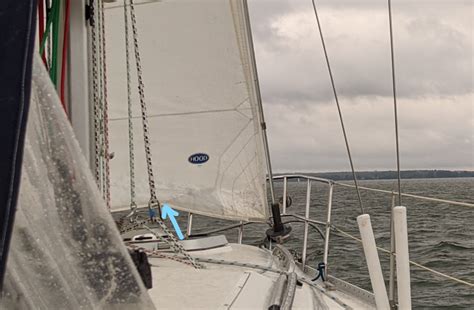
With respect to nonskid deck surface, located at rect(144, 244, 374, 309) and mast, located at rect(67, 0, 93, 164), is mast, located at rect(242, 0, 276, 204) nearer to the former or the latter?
nonskid deck surface, located at rect(144, 244, 374, 309)

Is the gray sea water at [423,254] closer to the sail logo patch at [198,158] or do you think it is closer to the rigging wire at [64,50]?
the sail logo patch at [198,158]

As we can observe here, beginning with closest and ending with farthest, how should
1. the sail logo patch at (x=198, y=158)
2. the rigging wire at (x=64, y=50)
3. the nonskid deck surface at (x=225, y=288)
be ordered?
the rigging wire at (x=64, y=50) → the nonskid deck surface at (x=225, y=288) → the sail logo patch at (x=198, y=158)

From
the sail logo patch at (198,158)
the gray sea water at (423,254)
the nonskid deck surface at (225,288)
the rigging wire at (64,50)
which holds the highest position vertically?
the rigging wire at (64,50)

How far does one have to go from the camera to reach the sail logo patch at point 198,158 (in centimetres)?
395

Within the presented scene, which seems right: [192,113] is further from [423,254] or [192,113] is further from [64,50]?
[423,254]

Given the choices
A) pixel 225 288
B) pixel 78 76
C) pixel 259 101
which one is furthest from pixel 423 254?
pixel 78 76

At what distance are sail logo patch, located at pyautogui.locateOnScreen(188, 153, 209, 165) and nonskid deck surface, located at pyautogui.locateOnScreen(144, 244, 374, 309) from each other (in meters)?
0.84

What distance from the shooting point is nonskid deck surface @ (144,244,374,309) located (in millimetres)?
2135

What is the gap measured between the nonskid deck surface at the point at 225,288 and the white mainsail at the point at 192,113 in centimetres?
78

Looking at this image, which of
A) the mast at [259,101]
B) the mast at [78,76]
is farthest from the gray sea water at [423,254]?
the mast at [78,76]

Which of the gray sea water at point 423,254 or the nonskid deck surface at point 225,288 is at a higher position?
Answer: the nonskid deck surface at point 225,288

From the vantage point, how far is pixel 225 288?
2.32 meters

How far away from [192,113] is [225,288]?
70.6 inches

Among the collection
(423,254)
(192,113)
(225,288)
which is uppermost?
(192,113)
